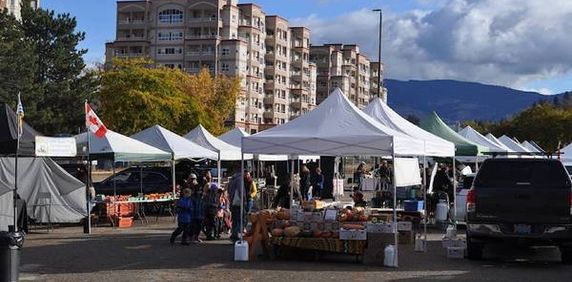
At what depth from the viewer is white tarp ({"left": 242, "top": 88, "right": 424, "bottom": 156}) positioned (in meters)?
13.7

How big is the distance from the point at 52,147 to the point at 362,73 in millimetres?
145072

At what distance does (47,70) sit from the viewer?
66.6 meters

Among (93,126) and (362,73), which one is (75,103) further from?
(362,73)

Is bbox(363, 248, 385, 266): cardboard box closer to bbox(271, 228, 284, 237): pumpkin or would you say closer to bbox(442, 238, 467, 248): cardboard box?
bbox(271, 228, 284, 237): pumpkin

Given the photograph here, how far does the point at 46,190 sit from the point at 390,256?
35.6 ft

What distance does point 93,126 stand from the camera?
20234 mm

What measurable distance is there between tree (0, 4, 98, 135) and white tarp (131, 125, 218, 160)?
31320 millimetres

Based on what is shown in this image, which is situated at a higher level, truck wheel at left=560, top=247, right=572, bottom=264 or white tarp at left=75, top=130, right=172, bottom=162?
white tarp at left=75, top=130, right=172, bottom=162

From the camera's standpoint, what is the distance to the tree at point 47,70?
55219 millimetres

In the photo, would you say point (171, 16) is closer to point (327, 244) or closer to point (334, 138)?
point (334, 138)

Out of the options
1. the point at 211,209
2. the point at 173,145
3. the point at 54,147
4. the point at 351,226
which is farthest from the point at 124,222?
the point at 351,226

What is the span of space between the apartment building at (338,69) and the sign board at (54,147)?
12678 centimetres

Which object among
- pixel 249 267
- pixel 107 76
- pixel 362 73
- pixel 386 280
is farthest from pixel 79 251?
pixel 362 73

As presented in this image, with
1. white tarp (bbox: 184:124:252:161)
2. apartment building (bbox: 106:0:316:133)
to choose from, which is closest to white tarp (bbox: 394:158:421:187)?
white tarp (bbox: 184:124:252:161)
